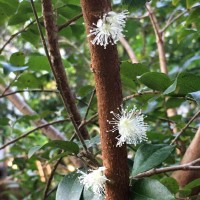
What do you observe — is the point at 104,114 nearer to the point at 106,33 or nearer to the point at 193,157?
the point at 106,33

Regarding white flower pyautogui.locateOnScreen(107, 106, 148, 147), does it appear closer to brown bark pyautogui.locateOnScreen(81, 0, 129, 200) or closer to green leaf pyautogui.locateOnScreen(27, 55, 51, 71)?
brown bark pyautogui.locateOnScreen(81, 0, 129, 200)

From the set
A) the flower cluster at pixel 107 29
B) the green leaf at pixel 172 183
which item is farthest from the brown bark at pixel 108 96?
the green leaf at pixel 172 183

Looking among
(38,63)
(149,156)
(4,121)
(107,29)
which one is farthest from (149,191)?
(4,121)

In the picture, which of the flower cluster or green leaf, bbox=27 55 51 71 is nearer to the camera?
the flower cluster

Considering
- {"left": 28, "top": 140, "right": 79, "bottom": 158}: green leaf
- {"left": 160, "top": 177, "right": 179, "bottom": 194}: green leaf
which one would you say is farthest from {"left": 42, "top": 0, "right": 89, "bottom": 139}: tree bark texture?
{"left": 160, "top": 177, "right": 179, "bottom": 194}: green leaf

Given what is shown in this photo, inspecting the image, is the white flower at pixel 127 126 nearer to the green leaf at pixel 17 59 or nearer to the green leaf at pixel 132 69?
the green leaf at pixel 132 69

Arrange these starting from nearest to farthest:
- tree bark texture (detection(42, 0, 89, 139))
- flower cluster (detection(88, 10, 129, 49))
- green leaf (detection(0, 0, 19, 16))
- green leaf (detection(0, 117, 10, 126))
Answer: flower cluster (detection(88, 10, 129, 49))
tree bark texture (detection(42, 0, 89, 139))
green leaf (detection(0, 0, 19, 16))
green leaf (detection(0, 117, 10, 126))

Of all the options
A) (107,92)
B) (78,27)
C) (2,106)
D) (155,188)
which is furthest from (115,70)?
(2,106)

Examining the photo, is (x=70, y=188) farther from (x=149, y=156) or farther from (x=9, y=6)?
(x=9, y=6)
